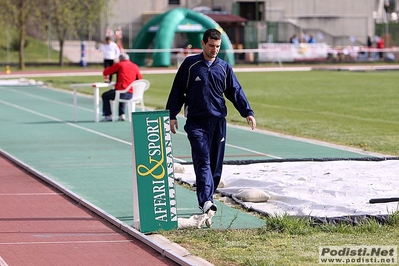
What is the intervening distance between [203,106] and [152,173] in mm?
927

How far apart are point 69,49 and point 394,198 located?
179 ft

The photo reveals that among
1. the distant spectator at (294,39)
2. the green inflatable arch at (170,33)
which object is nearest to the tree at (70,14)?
the green inflatable arch at (170,33)

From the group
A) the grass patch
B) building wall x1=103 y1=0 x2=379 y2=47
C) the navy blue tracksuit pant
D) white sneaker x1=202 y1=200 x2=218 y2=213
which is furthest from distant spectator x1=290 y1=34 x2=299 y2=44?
the grass patch

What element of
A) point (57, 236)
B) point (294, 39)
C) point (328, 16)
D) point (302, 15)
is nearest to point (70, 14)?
point (294, 39)

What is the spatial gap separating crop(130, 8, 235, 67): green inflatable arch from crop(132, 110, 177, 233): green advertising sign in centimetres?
4285

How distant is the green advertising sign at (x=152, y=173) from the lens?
29.3ft

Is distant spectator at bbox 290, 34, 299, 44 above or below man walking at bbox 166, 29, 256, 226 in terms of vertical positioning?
below

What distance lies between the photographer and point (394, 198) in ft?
32.3

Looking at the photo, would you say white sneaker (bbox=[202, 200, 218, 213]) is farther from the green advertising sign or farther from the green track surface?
the green advertising sign

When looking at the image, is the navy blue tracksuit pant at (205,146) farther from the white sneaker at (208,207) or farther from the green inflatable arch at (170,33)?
the green inflatable arch at (170,33)

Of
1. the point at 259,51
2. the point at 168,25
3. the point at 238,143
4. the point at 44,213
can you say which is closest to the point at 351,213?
the point at 44,213

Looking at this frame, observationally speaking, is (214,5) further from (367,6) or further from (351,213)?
(351,213)

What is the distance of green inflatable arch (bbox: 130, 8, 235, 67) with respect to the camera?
5259cm

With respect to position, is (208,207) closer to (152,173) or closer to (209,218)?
(209,218)
